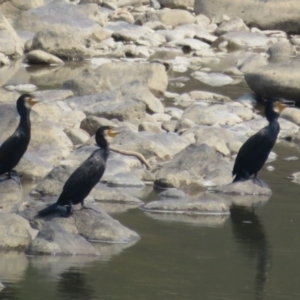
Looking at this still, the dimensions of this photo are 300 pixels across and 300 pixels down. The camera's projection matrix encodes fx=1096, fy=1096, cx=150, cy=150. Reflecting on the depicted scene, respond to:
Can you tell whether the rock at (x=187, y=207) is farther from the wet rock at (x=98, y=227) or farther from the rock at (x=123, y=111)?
the rock at (x=123, y=111)

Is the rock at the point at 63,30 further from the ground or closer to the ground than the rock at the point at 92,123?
closer to the ground

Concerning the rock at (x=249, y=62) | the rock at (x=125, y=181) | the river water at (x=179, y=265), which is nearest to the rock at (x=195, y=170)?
the rock at (x=125, y=181)

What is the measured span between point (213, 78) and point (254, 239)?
12078mm

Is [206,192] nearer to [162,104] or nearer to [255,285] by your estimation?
[255,285]

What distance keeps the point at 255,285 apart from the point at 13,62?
15166 millimetres

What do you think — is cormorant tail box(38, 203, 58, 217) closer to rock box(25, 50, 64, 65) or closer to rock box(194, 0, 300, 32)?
rock box(25, 50, 64, 65)

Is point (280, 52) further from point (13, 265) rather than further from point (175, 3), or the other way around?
point (13, 265)

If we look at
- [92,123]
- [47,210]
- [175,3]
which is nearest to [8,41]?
[92,123]

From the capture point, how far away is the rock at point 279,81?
62.0 feet

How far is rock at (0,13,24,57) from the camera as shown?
23.8 m

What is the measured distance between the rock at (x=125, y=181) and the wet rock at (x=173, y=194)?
1.85 feet

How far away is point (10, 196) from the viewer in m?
10.4

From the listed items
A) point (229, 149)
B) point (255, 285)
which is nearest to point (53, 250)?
point (255, 285)

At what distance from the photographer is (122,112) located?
16.1 m
